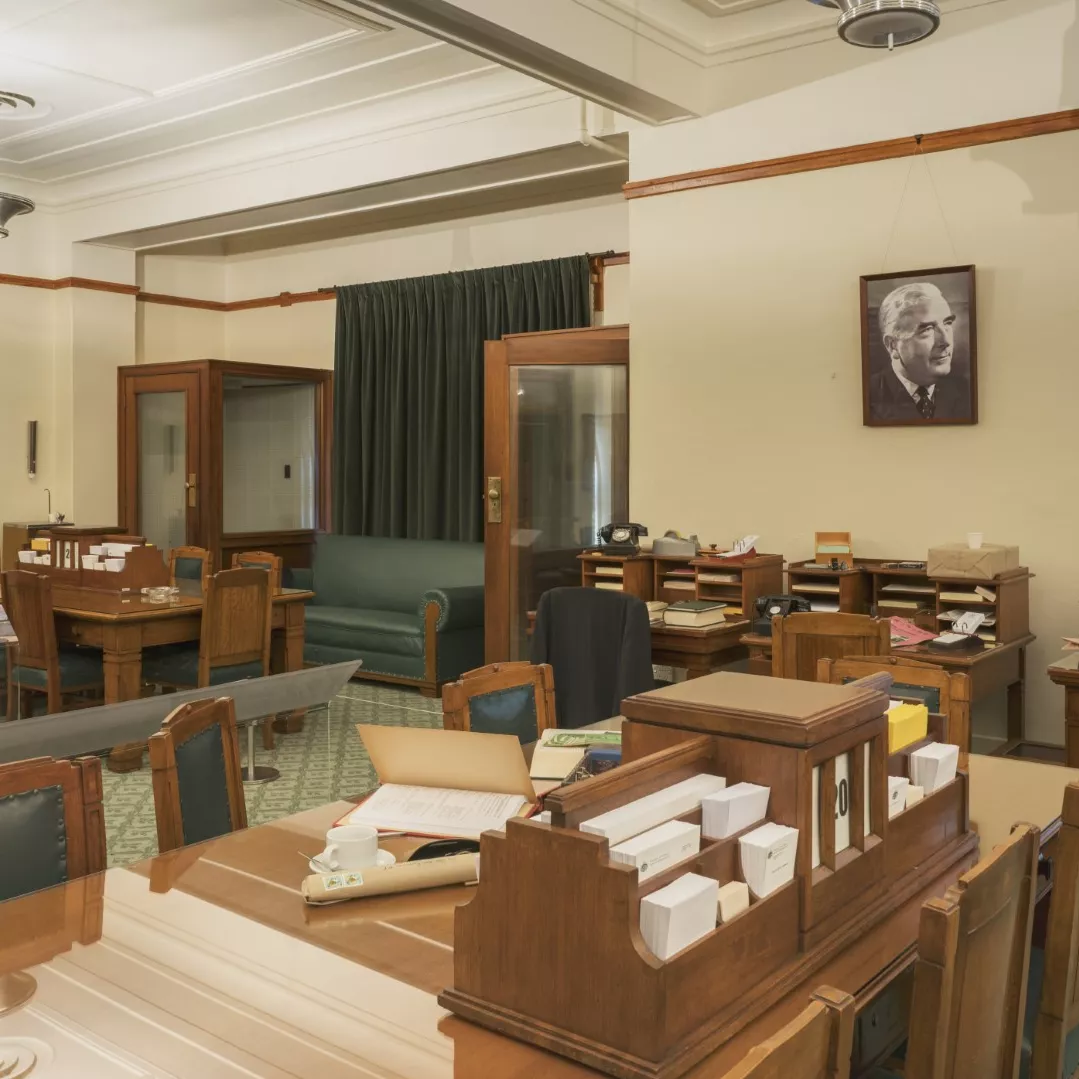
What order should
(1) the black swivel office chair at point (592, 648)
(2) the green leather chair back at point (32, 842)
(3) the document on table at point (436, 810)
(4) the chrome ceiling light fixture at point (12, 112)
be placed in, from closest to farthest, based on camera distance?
(2) the green leather chair back at point (32, 842) → (3) the document on table at point (436, 810) → (1) the black swivel office chair at point (592, 648) → (4) the chrome ceiling light fixture at point (12, 112)

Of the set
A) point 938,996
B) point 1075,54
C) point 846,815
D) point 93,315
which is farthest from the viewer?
point 93,315

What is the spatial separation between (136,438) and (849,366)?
20.4 feet

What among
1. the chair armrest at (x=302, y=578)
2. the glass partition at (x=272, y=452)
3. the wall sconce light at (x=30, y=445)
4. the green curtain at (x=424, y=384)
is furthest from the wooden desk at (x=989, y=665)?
the wall sconce light at (x=30, y=445)

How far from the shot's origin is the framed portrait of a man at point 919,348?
4953 mm

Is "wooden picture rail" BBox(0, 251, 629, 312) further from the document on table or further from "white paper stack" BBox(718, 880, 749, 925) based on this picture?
"white paper stack" BBox(718, 880, 749, 925)

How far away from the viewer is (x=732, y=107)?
18.3ft

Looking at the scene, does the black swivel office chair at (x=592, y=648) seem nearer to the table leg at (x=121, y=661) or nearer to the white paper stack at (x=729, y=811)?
the table leg at (x=121, y=661)

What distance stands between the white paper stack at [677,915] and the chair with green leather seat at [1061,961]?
0.75 meters

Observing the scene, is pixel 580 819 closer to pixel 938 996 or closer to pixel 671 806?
pixel 671 806

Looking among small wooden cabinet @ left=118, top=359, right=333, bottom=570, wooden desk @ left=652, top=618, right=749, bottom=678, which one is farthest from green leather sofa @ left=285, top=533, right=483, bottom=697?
wooden desk @ left=652, top=618, right=749, bottom=678

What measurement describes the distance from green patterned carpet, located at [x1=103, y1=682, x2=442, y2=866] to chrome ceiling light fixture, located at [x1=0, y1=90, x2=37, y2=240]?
362cm

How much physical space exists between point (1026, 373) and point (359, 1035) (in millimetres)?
4322

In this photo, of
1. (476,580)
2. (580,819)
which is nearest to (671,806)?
(580,819)

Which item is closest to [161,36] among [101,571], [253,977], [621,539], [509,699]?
[101,571]
